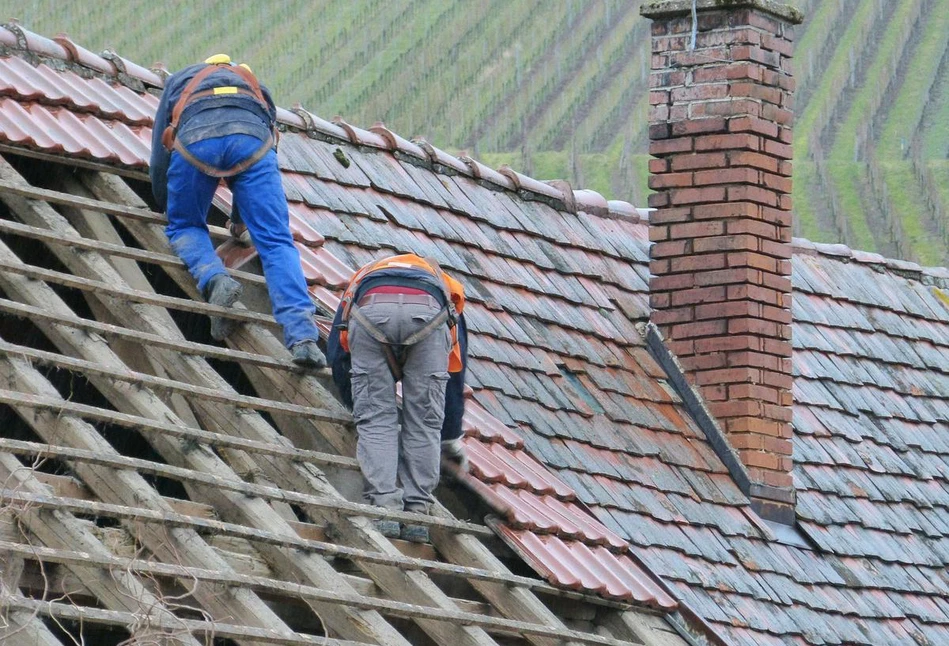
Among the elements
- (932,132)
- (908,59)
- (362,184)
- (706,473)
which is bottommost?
(706,473)

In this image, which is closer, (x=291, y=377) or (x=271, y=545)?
(x=271, y=545)

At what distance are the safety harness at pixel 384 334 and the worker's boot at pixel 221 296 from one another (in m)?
0.43

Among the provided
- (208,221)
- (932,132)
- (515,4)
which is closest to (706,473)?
(208,221)

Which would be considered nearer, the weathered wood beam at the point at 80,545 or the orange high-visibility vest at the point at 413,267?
the weathered wood beam at the point at 80,545

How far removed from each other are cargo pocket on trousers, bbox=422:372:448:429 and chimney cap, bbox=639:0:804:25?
3357 millimetres

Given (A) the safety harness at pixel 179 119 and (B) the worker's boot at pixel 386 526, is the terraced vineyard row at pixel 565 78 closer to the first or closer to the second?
(A) the safety harness at pixel 179 119

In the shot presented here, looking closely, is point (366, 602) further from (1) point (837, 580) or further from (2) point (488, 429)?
(1) point (837, 580)

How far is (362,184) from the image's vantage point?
29.1 ft

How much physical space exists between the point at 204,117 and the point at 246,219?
42 centimetres

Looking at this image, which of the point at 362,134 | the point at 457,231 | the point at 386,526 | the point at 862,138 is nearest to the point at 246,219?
the point at 386,526

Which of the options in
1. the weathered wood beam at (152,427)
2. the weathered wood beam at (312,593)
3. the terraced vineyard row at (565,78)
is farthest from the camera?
the terraced vineyard row at (565,78)

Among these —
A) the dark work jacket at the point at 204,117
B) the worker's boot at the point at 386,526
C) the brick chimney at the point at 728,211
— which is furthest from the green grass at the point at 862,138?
the worker's boot at the point at 386,526

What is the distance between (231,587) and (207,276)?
69.1 inches

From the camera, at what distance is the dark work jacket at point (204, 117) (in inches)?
277
